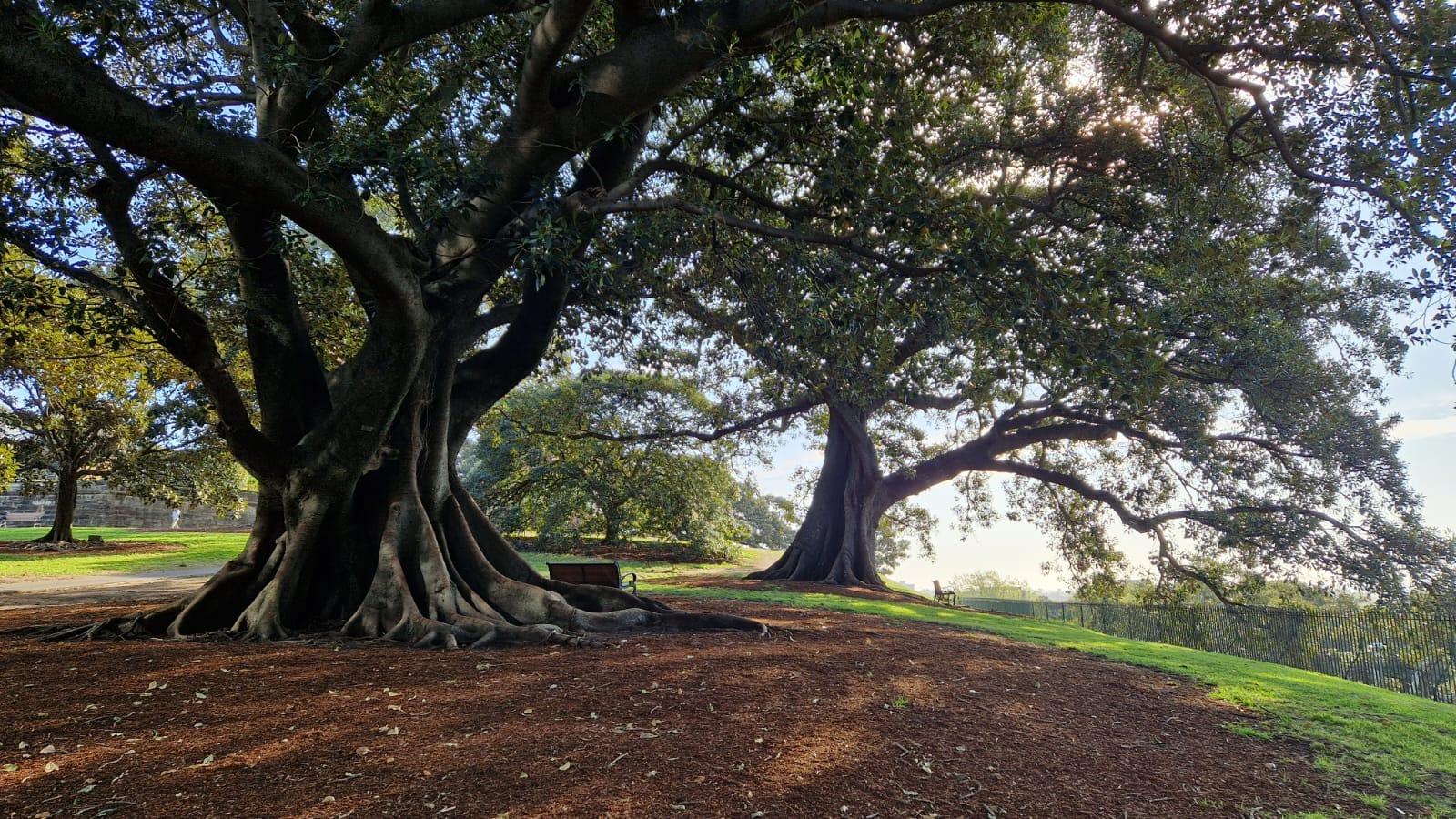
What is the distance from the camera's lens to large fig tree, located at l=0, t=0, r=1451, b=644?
561 cm

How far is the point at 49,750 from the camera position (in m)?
3.39

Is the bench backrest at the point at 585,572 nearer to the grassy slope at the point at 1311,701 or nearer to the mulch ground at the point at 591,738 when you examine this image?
the mulch ground at the point at 591,738

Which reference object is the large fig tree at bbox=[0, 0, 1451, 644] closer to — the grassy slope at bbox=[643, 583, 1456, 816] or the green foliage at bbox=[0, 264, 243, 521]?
the grassy slope at bbox=[643, 583, 1456, 816]

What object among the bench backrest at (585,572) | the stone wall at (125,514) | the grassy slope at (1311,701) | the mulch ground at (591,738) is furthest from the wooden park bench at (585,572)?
the stone wall at (125,514)

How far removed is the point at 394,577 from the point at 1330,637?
1718cm

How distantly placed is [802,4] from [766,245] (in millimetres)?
3215

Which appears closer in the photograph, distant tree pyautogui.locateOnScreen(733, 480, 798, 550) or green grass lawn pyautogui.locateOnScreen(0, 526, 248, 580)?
green grass lawn pyautogui.locateOnScreen(0, 526, 248, 580)

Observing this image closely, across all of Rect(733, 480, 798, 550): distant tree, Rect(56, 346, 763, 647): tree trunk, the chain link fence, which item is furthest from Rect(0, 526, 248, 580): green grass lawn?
Rect(733, 480, 798, 550): distant tree

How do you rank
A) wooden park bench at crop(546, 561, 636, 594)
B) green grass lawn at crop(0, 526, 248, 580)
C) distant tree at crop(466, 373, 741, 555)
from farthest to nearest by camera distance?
1. distant tree at crop(466, 373, 741, 555)
2. green grass lawn at crop(0, 526, 248, 580)
3. wooden park bench at crop(546, 561, 636, 594)

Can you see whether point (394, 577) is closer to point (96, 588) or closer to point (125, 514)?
point (96, 588)

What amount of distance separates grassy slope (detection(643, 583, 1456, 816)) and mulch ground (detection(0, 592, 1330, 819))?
1.25 feet

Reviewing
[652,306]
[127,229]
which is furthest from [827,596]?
[127,229]

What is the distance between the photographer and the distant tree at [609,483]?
75.6 ft

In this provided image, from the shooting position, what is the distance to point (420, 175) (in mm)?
5598
